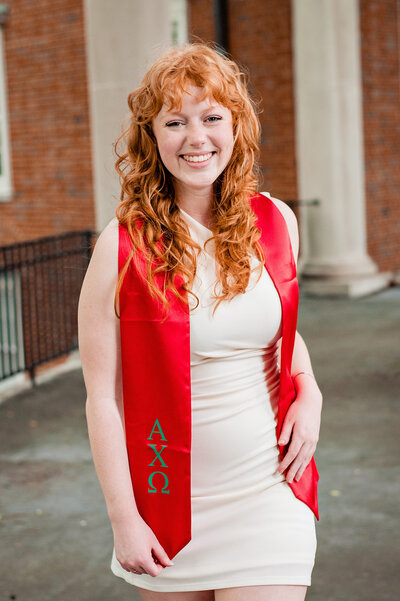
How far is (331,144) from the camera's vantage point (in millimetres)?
11914

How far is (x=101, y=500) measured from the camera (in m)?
4.89

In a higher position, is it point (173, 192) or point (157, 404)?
point (173, 192)

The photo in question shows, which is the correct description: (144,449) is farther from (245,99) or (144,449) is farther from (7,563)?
(7,563)

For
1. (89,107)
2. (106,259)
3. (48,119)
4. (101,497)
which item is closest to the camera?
(106,259)

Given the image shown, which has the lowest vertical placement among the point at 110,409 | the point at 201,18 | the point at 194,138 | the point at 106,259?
the point at 110,409

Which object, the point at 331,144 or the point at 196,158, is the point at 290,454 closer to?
the point at 196,158

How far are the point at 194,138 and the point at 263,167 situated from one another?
1158cm

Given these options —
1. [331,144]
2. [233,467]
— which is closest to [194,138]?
[233,467]

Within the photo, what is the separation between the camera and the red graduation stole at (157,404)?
6.19ft

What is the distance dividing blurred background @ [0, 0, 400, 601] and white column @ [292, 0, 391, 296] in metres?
0.02

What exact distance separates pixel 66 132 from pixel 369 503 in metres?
8.47

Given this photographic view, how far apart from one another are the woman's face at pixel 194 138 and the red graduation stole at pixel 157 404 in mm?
205

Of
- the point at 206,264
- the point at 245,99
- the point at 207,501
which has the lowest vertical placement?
the point at 207,501

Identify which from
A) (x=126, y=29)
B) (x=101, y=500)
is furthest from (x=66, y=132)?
(x=101, y=500)
